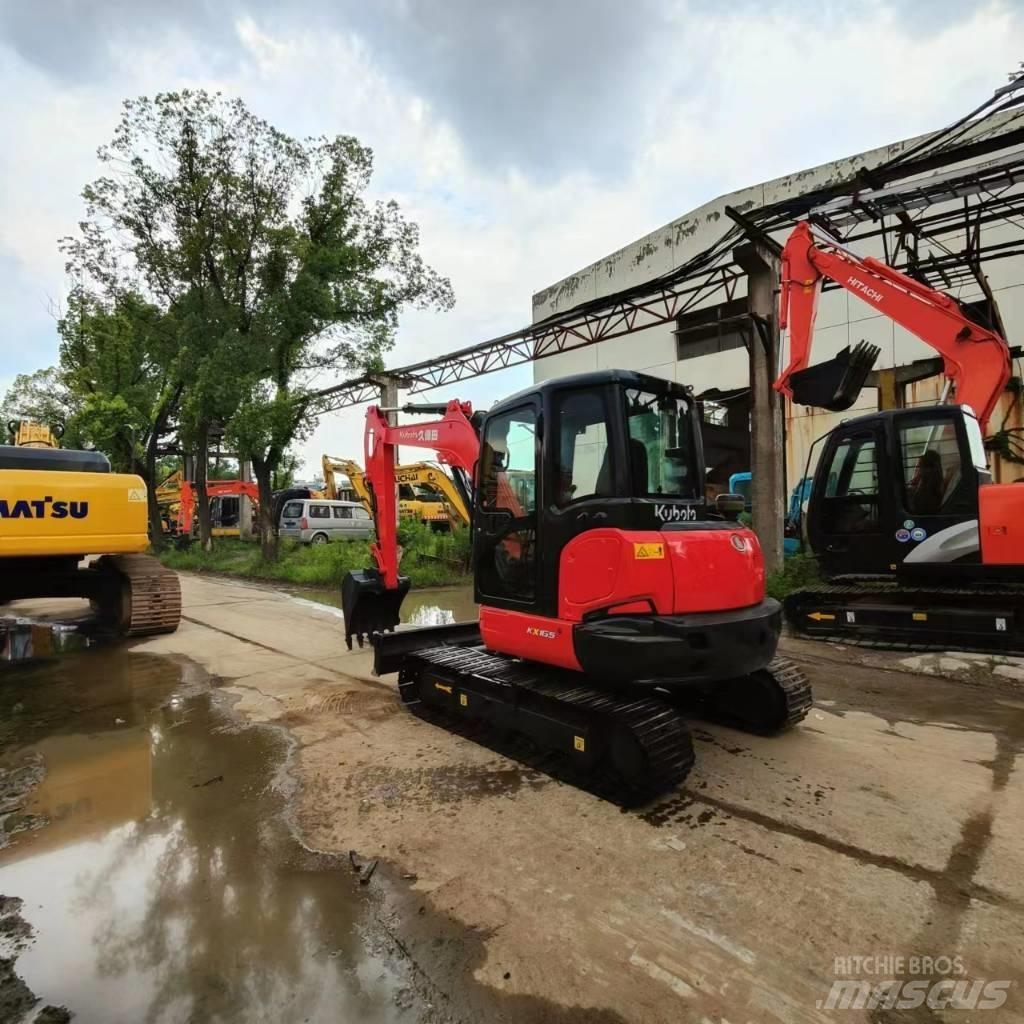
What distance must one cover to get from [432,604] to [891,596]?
271 inches

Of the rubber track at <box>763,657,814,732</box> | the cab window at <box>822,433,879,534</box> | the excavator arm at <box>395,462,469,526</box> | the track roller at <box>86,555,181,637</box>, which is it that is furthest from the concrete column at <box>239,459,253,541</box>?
the rubber track at <box>763,657,814,732</box>

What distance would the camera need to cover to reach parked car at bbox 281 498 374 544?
2036 cm

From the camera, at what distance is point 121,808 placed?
333 centimetres

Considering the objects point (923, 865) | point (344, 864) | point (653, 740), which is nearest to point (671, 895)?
point (653, 740)

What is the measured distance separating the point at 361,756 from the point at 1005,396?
13.7 meters

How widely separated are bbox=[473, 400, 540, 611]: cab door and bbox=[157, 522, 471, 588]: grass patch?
8302 mm

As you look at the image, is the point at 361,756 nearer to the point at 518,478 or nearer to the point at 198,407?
the point at 518,478

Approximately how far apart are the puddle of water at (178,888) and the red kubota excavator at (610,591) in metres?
1.42

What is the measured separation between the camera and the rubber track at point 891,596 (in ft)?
20.0

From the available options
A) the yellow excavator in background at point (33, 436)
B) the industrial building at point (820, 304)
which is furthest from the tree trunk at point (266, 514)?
the industrial building at point (820, 304)

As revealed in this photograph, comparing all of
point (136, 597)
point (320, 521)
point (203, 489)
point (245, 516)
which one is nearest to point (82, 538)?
point (136, 597)

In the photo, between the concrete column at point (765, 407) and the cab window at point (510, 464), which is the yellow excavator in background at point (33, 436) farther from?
the concrete column at point (765, 407)

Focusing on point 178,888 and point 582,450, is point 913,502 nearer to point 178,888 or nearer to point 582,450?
point 582,450

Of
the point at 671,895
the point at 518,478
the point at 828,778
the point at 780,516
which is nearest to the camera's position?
the point at 671,895
